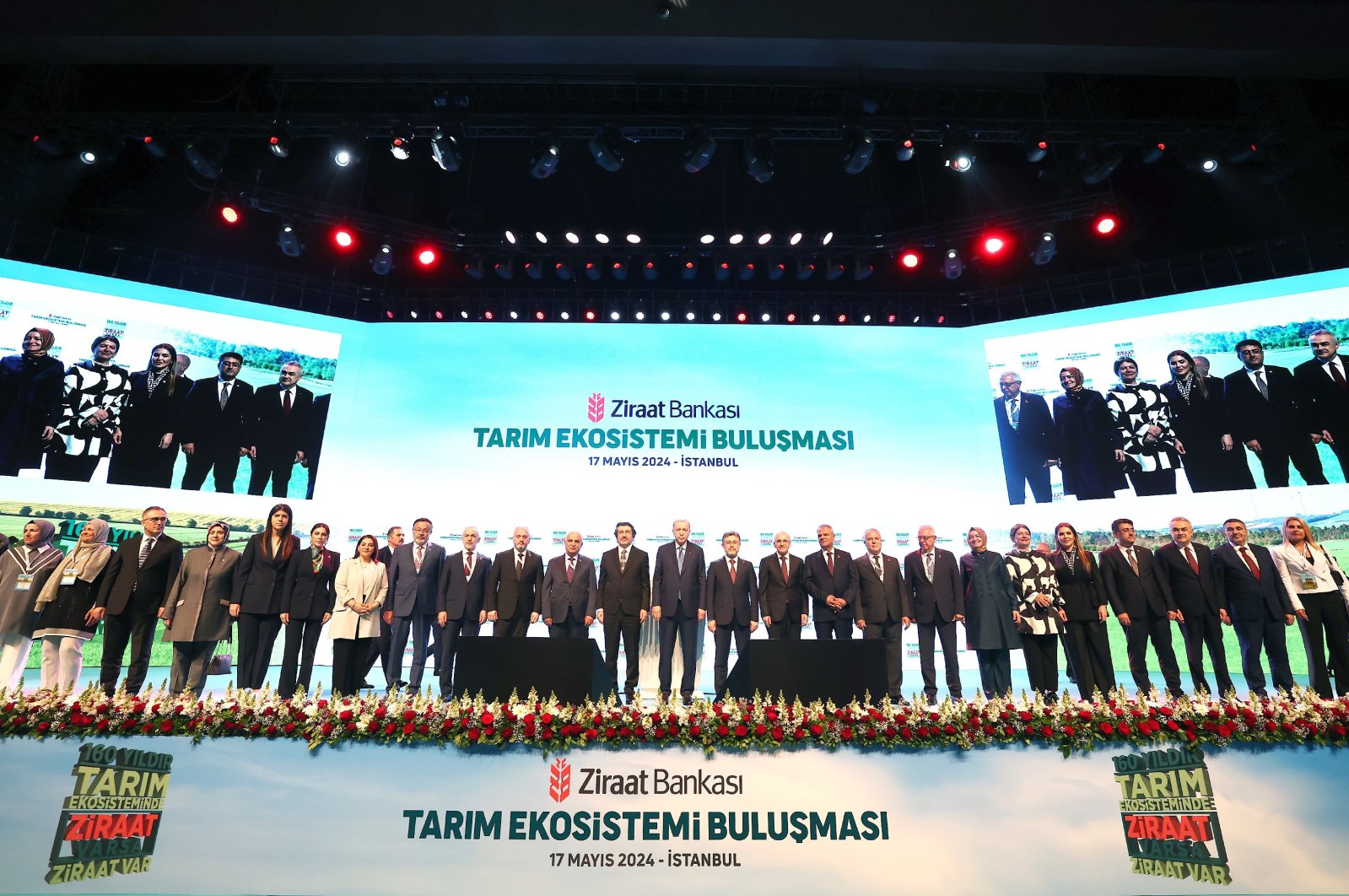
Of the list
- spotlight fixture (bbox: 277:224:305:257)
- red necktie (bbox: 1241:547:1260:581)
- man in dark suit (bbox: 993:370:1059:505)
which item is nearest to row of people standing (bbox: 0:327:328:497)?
spotlight fixture (bbox: 277:224:305:257)

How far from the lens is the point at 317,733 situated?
4.71 metres

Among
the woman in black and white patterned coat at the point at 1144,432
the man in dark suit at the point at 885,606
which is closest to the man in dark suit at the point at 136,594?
the man in dark suit at the point at 885,606

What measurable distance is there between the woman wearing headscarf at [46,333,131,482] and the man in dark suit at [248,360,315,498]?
1.28 meters

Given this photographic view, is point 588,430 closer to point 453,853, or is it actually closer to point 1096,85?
point 453,853

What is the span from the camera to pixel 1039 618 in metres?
6.47

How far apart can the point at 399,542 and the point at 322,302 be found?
372 cm

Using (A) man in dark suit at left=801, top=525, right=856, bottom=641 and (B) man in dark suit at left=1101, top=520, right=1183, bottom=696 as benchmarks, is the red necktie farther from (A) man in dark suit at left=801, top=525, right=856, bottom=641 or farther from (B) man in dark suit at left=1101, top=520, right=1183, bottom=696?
(A) man in dark suit at left=801, top=525, right=856, bottom=641

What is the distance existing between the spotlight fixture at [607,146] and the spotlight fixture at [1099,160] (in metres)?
4.20

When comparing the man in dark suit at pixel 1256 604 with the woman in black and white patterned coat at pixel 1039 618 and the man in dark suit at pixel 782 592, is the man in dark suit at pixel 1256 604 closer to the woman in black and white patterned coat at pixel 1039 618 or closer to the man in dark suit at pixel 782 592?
the woman in black and white patterned coat at pixel 1039 618

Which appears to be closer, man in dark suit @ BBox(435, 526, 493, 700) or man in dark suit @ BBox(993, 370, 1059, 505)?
man in dark suit @ BBox(435, 526, 493, 700)

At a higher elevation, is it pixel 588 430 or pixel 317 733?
pixel 588 430

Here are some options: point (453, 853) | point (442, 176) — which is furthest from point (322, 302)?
point (453, 853)

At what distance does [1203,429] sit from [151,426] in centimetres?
1129

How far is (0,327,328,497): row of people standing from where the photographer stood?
7891 millimetres
